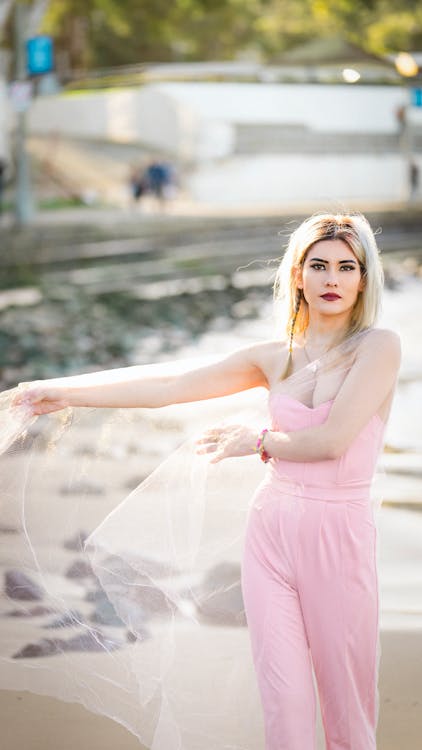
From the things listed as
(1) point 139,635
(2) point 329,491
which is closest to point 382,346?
(2) point 329,491

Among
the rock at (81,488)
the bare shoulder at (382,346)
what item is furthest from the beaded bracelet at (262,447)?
the rock at (81,488)

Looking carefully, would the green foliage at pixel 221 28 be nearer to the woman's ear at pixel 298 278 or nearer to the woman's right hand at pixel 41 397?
the woman's right hand at pixel 41 397

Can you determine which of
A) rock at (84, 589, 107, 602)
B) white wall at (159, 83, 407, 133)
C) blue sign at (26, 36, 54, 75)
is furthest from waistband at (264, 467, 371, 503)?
white wall at (159, 83, 407, 133)

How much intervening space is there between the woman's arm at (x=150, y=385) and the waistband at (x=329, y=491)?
1.25 ft

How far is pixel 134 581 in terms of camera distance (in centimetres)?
391

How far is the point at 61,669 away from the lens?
4070 millimetres

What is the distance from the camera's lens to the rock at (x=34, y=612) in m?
4.02

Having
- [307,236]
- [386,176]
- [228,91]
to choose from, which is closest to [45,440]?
[307,236]

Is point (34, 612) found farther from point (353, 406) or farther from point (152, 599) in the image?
point (353, 406)

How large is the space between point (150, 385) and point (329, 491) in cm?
75

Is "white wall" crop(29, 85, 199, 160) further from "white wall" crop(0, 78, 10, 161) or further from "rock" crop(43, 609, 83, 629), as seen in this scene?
"rock" crop(43, 609, 83, 629)

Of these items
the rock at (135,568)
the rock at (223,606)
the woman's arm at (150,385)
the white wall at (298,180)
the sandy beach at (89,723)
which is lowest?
the white wall at (298,180)

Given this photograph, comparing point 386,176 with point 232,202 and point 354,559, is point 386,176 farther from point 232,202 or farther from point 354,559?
point 354,559

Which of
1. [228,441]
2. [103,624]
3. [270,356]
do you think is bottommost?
[103,624]
